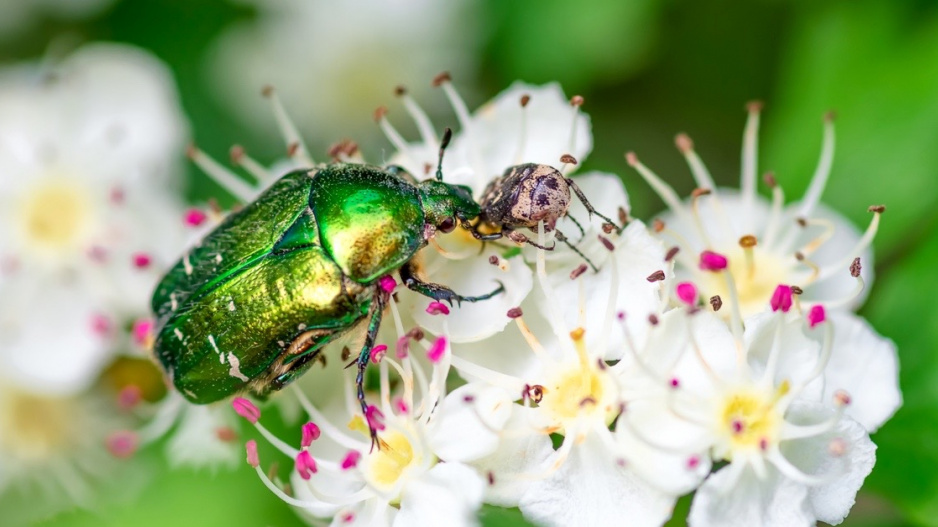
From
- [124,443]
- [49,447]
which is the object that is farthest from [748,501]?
[49,447]

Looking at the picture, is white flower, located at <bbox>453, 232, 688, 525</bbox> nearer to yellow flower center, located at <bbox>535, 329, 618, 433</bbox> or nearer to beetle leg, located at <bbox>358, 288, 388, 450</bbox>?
yellow flower center, located at <bbox>535, 329, 618, 433</bbox>

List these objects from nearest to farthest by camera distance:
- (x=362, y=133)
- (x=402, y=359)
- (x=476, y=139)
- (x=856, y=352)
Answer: (x=402, y=359) < (x=856, y=352) < (x=476, y=139) < (x=362, y=133)

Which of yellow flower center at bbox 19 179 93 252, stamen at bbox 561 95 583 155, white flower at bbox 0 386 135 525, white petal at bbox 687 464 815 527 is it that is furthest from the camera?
white flower at bbox 0 386 135 525

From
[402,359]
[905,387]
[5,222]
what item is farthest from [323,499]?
[5,222]

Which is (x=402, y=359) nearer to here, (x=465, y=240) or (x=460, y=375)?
(x=460, y=375)

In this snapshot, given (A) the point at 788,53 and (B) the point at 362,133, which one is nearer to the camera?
(A) the point at 788,53

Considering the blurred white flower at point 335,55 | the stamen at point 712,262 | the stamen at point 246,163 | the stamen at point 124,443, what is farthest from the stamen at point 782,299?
the blurred white flower at point 335,55

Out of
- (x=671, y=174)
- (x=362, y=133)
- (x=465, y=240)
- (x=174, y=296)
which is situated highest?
(x=465, y=240)

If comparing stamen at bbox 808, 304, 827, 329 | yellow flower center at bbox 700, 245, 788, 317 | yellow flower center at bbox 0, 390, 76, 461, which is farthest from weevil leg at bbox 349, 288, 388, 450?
yellow flower center at bbox 0, 390, 76, 461
